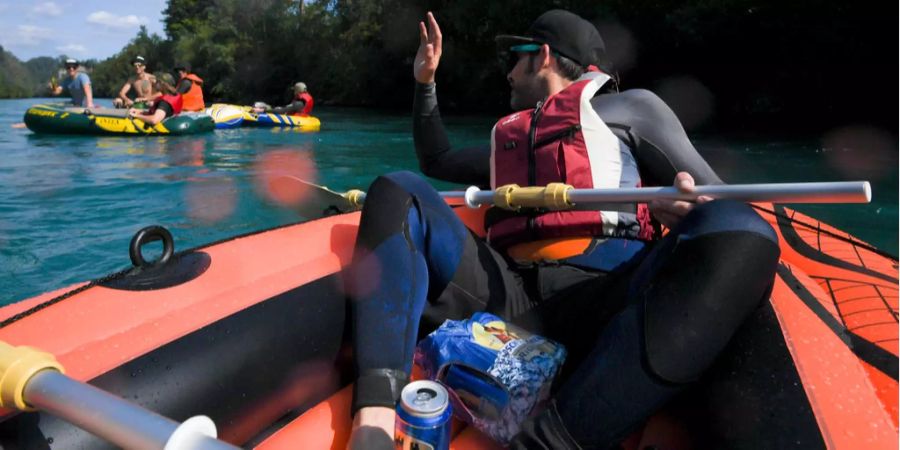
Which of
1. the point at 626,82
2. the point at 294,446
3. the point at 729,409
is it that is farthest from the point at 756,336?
the point at 626,82

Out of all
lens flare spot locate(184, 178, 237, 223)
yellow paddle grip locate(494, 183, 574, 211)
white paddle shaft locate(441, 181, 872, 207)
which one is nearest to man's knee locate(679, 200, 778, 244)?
white paddle shaft locate(441, 181, 872, 207)

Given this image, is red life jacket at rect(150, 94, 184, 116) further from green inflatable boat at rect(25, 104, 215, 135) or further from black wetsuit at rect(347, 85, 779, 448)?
black wetsuit at rect(347, 85, 779, 448)

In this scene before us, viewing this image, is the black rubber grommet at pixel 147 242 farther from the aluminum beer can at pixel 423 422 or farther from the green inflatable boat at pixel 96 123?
the green inflatable boat at pixel 96 123

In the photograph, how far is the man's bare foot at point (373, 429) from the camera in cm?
104

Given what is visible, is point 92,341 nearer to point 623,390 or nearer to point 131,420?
point 131,420

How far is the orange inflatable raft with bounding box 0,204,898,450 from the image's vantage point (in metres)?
1.00

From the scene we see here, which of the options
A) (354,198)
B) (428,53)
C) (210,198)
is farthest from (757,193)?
(210,198)

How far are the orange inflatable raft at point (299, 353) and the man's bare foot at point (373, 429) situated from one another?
0.13 metres

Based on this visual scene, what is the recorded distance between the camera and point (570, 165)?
1.59 metres

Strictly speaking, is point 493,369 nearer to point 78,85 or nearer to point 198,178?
point 198,178

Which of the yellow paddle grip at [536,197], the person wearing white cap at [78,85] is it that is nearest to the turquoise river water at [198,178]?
the person wearing white cap at [78,85]

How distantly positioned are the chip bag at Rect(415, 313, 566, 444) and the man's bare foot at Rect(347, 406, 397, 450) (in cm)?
17

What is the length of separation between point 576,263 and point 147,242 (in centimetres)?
93

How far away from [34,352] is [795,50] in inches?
440
